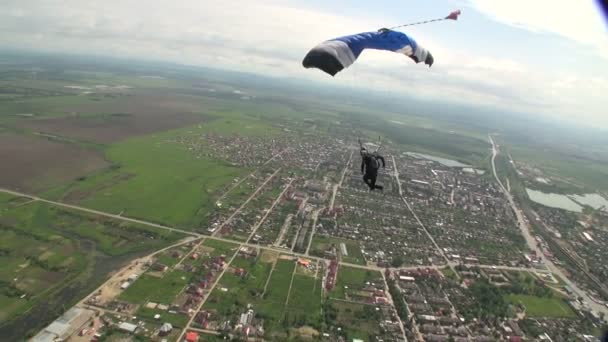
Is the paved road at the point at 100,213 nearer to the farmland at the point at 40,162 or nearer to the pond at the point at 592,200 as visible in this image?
the farmland at the point at 40,162

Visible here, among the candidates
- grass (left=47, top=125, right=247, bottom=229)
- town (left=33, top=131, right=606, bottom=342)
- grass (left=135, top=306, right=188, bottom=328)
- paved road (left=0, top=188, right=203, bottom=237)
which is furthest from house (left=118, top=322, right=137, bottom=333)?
grass (left=47, top=125, right=247, bottom=229)

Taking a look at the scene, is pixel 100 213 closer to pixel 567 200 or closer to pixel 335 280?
pixel 335 280

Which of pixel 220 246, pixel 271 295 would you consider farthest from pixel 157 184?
pixel 271 295

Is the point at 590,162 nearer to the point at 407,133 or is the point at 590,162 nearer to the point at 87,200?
the point at 407,133

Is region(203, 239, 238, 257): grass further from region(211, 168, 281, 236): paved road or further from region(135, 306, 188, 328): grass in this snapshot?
region(135, 306, 188, 328): grass

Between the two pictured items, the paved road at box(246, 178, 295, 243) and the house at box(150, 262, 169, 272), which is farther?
the paved road at box(246, 178, 295, 243)

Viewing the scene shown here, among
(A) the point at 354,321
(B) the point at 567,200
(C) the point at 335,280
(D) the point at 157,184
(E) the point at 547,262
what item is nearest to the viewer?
(A) the point at 354,321
